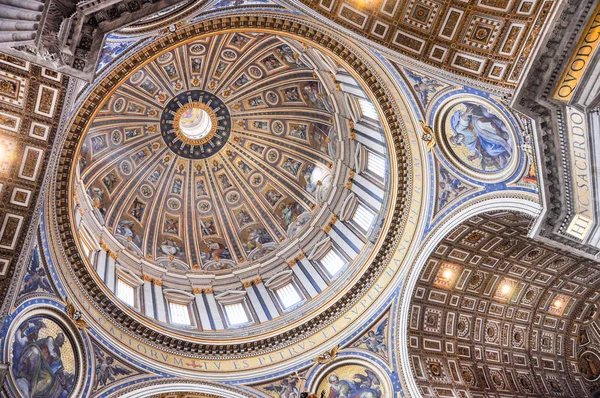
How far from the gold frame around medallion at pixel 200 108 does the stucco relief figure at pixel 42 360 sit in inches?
676

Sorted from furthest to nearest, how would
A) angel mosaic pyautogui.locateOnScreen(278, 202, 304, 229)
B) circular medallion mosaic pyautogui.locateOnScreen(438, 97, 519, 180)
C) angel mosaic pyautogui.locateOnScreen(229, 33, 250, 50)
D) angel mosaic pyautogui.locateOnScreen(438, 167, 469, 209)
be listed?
angel mosaic pyautogui.locateOnScreen(278, 202, 304, 229), angel mosaic pyautogui.locateOnScreen(229, 33, 250, 50), angel mosaic pyautogui.locateOnScreen(438, 167, 469, 209), circular medallion mosaic pyautogui.locateOnScreen(438, 97, 519, 180)

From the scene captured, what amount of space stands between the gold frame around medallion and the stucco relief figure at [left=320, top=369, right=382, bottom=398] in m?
17.8

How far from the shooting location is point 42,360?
58.1ft

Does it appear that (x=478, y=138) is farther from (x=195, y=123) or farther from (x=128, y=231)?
(x=195, y=123)

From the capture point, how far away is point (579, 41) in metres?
11.3

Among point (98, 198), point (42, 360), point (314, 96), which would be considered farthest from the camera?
point (314, 96)

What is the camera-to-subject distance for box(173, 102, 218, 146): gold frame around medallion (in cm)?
3256

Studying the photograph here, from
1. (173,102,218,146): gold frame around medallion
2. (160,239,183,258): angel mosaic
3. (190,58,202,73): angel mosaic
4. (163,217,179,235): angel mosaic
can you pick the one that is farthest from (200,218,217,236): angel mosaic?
(190,58,202,73): angel mosaic

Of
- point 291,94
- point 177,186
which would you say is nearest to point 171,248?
point 177,186

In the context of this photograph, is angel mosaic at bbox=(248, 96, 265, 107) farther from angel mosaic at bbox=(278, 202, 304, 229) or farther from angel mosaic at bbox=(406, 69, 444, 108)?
angel mosaic at bbox=(406, 69, 444, 108)

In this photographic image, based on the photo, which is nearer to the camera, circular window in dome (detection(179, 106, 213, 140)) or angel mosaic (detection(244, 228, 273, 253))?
angel mosaic (detection(244, 228, 273, 253))

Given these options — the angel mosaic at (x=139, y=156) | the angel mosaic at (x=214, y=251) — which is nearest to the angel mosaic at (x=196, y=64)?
the angel mosaic at (x=139, y=156)

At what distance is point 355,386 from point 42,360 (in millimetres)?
12244

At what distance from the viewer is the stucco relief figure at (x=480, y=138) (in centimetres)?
1639
